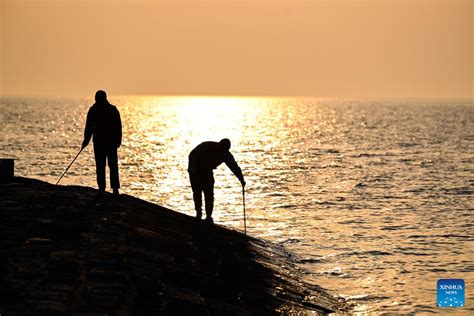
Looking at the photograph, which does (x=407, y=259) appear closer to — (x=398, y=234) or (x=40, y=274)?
(x=398, y=234)

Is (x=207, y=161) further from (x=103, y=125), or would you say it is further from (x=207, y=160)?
(x=103, y=125)

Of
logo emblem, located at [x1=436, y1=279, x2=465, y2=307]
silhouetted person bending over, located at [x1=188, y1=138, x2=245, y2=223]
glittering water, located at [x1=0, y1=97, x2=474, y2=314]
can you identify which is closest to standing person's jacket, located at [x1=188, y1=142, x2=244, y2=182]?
silhouetted person bending over, located at [x1=188, y1=138, x2=245, y2=223]

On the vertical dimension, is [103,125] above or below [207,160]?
above

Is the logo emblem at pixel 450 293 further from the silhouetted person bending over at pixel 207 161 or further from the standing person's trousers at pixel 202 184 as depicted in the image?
the standing person's trousers at pixel 202 184

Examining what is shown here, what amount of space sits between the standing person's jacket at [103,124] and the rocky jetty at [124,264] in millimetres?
1367

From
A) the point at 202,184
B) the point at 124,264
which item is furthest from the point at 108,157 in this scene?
the point at 124,264

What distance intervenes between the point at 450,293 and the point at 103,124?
8.74 meters

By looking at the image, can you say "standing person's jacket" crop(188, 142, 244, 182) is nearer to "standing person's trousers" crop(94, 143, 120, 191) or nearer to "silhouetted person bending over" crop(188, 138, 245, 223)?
"silhouetted person bending over" crop(188, 138, 245, 223)

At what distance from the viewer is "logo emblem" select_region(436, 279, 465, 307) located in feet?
54.6

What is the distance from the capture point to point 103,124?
16.8 meters

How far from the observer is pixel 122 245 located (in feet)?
43.2

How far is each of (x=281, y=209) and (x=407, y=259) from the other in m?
12.0

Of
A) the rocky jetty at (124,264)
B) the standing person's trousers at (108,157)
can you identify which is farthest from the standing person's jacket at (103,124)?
the rocky jetty at (124,264)

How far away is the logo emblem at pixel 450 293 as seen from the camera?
16.6m
